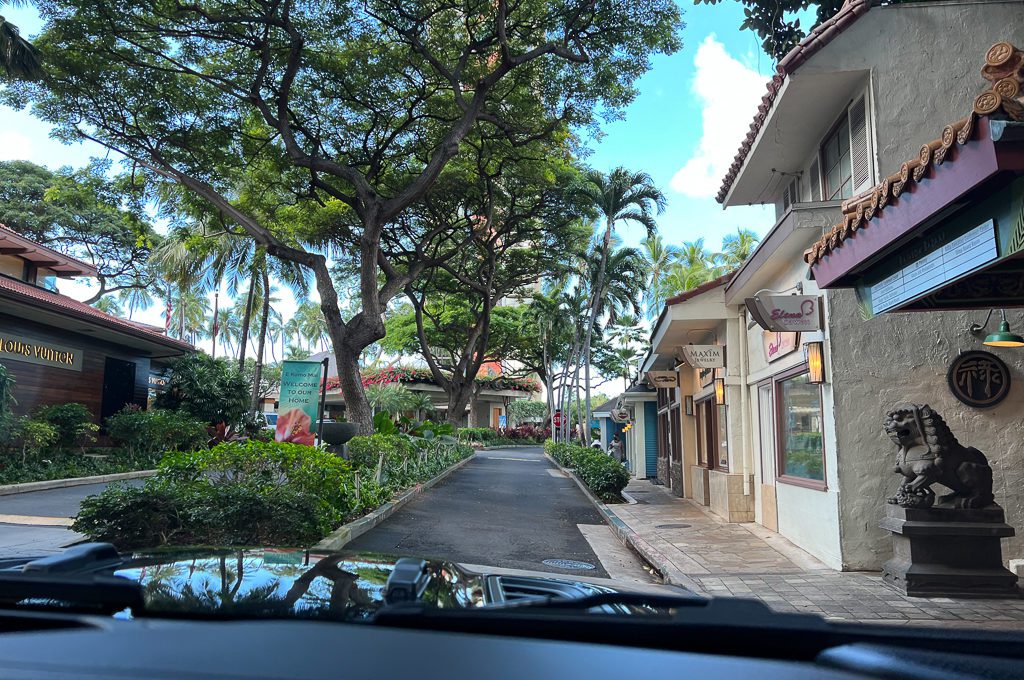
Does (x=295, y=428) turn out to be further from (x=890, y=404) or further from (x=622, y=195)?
(x=622, y=195)

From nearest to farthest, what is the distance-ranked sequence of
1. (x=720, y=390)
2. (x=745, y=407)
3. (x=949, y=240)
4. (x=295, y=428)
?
1. (x=949, y=240)
2. (x=295, y=428)
3. (x=745, y=407)
4. (x=720, y=390)

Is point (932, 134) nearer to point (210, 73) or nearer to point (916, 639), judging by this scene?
point (916, 639)

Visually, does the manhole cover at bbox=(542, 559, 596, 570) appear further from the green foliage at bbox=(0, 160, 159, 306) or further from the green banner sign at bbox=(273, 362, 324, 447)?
the green foliage at bbox=(0, 160, 159, 306)

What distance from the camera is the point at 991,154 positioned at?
4.37 m

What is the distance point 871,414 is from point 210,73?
14.1 metres

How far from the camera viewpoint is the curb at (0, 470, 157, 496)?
46.1 ft

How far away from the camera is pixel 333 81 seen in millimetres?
16016

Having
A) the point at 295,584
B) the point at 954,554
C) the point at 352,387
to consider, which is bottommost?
the point at 954,554

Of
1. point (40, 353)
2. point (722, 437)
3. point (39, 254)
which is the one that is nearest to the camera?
point (722, 437)

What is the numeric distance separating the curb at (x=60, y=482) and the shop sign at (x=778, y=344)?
1128 cm

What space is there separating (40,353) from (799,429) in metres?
18.0

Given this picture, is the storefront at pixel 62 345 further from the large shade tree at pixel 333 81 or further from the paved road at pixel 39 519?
the large shade tree at pixel 333 81

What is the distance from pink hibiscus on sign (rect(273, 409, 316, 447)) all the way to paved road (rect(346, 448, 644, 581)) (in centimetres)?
173

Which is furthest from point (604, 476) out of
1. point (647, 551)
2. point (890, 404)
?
point (890, 404)
